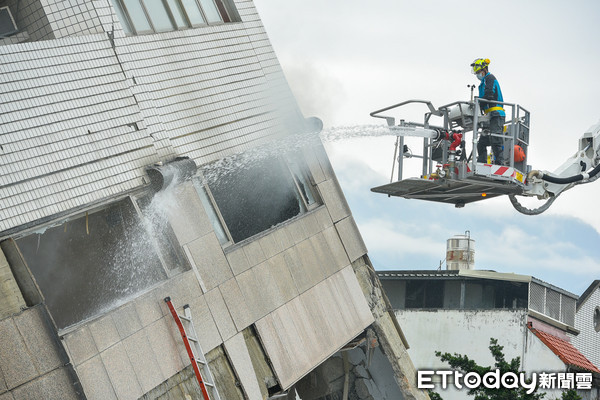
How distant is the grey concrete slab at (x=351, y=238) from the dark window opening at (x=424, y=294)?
13890mm

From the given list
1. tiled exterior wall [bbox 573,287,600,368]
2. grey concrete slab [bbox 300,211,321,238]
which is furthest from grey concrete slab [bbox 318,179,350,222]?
tiled exterior wall [bbox 573,287,600,368]

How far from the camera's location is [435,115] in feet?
54.6

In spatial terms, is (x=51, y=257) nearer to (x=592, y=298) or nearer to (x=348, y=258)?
(x=348, y=258)

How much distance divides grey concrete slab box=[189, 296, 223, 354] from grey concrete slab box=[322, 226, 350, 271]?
3.80 m

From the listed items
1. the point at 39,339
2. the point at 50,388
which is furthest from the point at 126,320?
the point at 50,388

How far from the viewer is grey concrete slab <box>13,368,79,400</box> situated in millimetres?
10906

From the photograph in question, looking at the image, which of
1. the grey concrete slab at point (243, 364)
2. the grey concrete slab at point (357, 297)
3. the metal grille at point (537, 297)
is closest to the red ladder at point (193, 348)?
the grey concrete slab at point (243, 364)

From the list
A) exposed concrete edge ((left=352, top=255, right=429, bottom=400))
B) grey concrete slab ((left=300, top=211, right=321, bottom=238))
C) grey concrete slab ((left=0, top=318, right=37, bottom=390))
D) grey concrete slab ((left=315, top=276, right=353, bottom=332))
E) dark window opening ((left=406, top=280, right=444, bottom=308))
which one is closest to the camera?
grey concrete slab ((left=0, top=318, right=37, bottom=390))

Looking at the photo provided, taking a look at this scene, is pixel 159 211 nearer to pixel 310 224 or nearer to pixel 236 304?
pixel 236 304

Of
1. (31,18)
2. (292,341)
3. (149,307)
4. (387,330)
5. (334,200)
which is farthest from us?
(387,330)

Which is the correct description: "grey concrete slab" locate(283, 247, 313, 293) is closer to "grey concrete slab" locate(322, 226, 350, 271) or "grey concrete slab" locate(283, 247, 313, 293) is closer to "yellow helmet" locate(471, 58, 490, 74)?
"grey concrete slab" locate(322, 226, 350, 271)

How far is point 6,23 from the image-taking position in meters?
14.0

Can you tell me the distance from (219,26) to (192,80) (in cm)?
169

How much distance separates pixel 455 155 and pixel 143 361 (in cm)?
728
